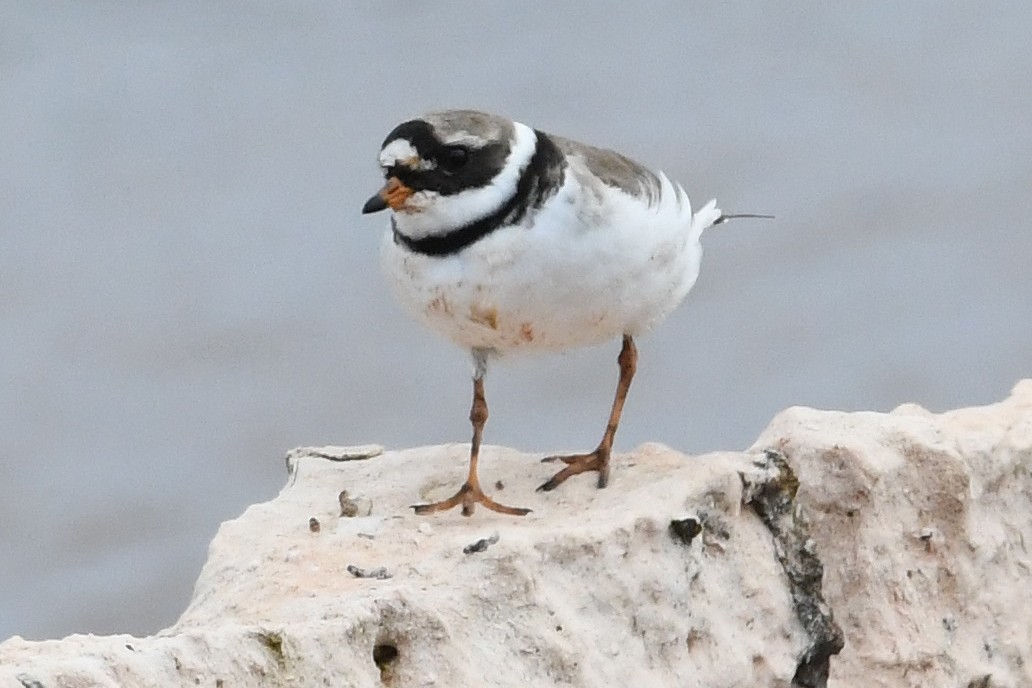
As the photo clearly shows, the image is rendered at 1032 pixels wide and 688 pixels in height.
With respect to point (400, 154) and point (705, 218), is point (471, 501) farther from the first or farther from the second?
point (705, 218)

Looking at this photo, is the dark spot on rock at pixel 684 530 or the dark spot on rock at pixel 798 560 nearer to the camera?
the dark spot on rock at pixel 684 530

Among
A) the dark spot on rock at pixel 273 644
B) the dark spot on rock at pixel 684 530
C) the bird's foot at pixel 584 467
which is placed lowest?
the bird's foot at pixel 584 467

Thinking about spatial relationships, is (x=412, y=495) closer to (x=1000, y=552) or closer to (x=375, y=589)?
(x=375, y=589)

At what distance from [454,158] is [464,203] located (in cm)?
10

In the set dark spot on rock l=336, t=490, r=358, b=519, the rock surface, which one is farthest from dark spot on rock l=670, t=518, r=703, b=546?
dark spot on rock l=336, t=490, r=358, b=519

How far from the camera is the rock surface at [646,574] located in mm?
3283

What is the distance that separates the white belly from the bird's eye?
0.16 metres

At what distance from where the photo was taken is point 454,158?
159 inches

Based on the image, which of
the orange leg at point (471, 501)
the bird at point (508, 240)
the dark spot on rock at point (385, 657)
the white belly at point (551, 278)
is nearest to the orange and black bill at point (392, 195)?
the bird at point (508, 240)

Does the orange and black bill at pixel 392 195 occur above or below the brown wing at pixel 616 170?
above

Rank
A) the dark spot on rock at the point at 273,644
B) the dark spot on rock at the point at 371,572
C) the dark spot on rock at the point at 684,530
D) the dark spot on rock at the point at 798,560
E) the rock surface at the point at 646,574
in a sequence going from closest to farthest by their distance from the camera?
the dark spot on rock at the point at 273,644 < the rock surface at the point at 646,574 < the dark spot on rock at the point at 371,572 < the dark spot on rock at the point at 684,530 < the dark spot on rock at the point at 798,560

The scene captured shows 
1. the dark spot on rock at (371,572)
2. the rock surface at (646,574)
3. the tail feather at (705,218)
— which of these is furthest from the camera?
the tail feather at (705,218)

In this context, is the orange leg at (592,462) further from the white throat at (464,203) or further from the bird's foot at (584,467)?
the white throat at (464,203)

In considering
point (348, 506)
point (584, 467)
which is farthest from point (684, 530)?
point (348, 506)
